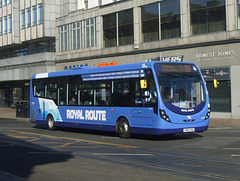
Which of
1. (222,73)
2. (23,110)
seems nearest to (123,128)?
(222,73)

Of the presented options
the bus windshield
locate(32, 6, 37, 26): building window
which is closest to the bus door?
the bus windshield

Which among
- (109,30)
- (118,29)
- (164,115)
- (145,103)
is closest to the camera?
(164,115)

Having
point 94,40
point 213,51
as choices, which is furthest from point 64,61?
point 213,51

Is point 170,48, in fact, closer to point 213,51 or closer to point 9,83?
point 213,51

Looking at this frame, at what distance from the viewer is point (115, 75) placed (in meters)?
15.1

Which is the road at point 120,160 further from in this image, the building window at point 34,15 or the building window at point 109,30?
the building window at point 34,15

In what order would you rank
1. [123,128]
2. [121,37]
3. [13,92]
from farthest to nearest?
[13,92]
[121,37]
[123,128]

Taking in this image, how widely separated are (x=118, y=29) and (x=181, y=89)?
1868cm

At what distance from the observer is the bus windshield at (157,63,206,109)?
13.3 metres

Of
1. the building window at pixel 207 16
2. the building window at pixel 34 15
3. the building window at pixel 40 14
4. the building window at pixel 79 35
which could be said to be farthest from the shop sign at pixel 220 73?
the building window at pixel 34 15

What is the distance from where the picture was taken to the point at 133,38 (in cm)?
2988

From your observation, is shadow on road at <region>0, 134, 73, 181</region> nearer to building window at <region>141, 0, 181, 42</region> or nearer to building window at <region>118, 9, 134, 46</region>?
building window at <region>141, 0, 181, 42</region>

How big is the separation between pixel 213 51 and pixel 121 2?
10.0 meters

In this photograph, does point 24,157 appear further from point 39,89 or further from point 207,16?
point 207,16
